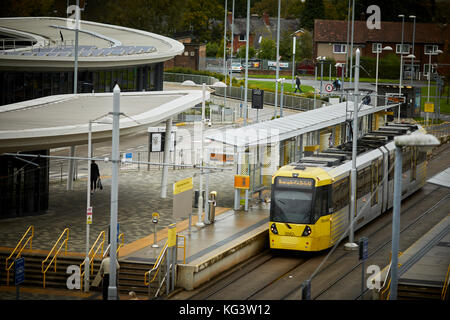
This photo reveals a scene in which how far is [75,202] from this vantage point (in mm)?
35500

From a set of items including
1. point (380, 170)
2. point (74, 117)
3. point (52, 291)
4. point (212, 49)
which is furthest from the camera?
point (212, 49)

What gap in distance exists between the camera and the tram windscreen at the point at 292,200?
2791 centimetres

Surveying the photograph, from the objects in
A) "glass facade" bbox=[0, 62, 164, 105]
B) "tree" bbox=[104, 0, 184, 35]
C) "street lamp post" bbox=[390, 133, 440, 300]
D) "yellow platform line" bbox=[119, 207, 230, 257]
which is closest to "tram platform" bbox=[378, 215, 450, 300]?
"street lamp post" bbox=[390, 133, 440, 300]

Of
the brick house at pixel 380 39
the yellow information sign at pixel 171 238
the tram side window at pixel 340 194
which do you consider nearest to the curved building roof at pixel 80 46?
the yellow information sign at pixel 171 238

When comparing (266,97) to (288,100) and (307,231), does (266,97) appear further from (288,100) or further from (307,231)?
(307,231)

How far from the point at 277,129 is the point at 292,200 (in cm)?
764

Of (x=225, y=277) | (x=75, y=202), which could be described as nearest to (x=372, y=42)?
(x=75, y=202)

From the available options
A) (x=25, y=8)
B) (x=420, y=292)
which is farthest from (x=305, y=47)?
(x=420, y=292)

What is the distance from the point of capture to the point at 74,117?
1254 inches

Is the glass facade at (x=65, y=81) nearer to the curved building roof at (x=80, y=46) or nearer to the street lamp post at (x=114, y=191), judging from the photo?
the curved building roof at (x=80, y=46)

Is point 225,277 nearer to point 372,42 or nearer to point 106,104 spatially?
point 106,104

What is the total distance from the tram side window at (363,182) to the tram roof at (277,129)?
12.8 ft

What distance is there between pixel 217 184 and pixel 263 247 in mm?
10751

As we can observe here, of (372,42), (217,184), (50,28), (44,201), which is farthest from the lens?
(372,42)
